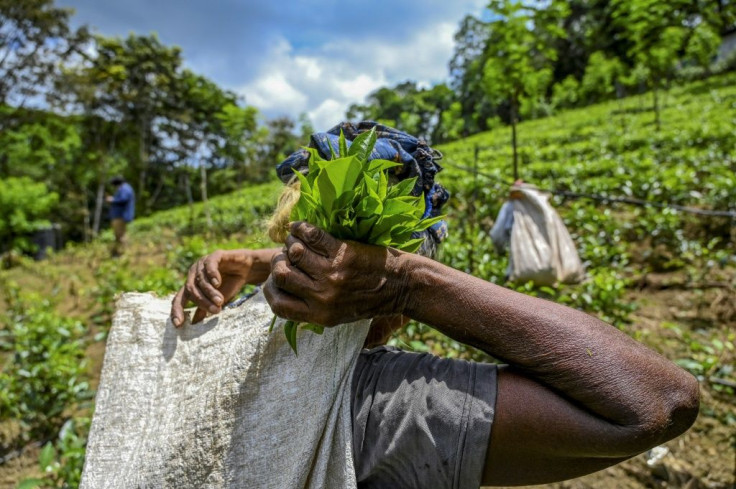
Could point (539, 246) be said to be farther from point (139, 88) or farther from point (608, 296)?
point (139, 88)

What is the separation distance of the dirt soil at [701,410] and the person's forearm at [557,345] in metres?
1.63

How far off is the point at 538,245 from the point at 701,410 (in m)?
1.46

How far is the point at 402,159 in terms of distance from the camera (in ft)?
3.92

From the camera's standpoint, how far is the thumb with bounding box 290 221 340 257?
829 millimetres

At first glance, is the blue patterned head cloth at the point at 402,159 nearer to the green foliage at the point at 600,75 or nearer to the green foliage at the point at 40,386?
the green foliage at the point at 40,386

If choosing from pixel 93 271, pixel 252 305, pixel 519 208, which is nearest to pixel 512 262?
pixel 519 208

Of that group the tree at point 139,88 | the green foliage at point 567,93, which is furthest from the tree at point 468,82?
the tree at point 139,88

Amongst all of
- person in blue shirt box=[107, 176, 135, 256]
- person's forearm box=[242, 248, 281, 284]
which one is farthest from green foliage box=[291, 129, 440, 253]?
person in blue shirt box=[107, 176, 135, 256]

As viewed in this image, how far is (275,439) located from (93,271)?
8.84m

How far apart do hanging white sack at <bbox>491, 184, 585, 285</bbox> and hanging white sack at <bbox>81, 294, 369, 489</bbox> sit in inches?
108

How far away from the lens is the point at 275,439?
983 millimetres

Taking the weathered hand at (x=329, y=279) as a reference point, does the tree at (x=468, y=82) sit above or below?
above

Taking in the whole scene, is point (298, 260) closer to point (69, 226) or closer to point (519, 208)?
point (519, 208)

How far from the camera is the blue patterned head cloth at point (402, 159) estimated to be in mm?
1161
